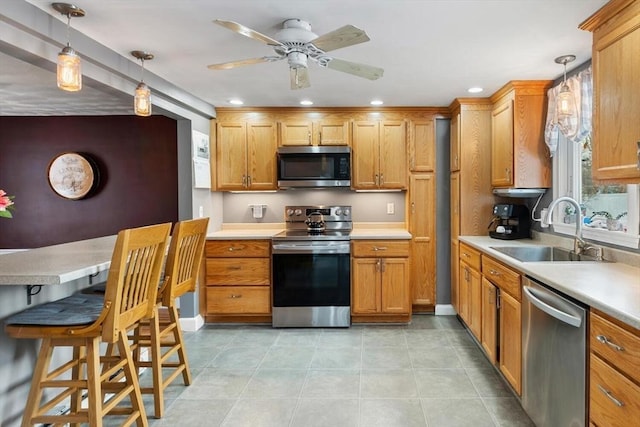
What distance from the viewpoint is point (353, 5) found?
1.93m

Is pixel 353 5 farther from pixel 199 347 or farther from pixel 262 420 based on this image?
pixel 199 347

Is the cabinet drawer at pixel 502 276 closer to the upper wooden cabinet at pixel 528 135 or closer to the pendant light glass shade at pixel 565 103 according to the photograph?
the upper wooden cabinet at pixel 528 135

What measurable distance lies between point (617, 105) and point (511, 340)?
144 centimetres

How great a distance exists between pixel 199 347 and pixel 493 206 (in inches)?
117

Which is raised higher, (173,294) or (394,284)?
(173,294)

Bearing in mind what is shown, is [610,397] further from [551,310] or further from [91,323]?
[91,323]

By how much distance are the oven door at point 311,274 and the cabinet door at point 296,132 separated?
1086 mm

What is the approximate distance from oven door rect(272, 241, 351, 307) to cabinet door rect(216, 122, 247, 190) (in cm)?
89

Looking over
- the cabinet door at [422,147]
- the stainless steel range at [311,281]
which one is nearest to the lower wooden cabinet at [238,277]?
the stainless steel range at [311,281]

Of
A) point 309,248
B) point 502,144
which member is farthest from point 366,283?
point 502,144

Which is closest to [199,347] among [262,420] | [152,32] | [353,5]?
[262,420]

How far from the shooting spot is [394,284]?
154 inches

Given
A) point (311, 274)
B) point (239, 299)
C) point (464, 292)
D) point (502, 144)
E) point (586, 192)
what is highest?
point (502, 144)

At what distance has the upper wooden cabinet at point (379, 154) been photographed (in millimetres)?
4203
